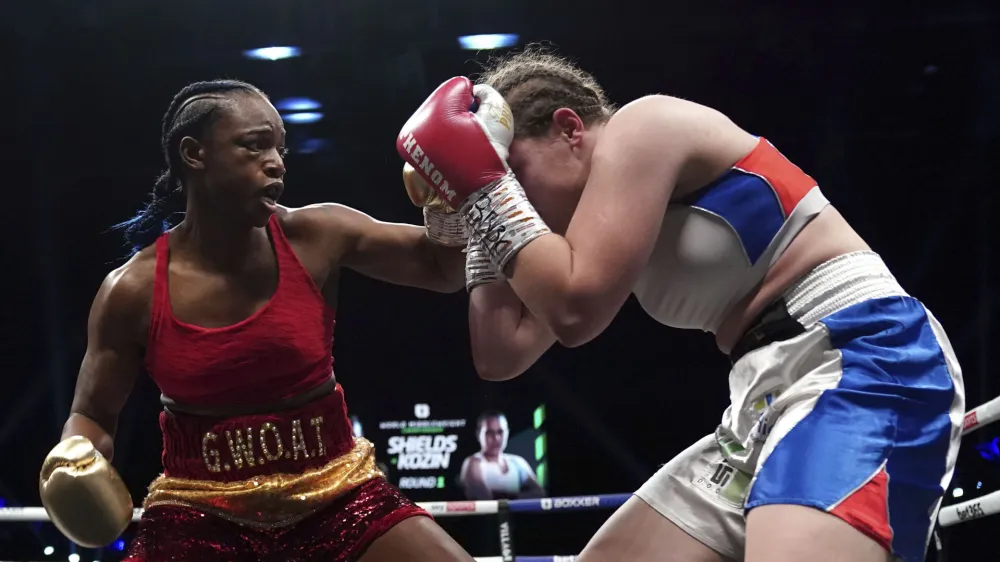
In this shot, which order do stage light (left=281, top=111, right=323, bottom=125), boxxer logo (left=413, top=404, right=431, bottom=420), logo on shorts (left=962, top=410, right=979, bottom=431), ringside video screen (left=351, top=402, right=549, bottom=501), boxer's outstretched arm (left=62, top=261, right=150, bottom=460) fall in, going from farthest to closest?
stage light (left=281, top=111, right=323, bottom=125) < boxxer logo (left=413, top=404, right=431, bottom=420) < ringside video screen (left=351, top=402, right=549, bottom=501) < logo on shorts (left=962, top=410, right=979, bottom=431) < boxer's outstretched arm (left=62, top=261, right=150, bottom=460)

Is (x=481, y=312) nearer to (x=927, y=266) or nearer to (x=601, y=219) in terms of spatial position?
(x=601, y=219)

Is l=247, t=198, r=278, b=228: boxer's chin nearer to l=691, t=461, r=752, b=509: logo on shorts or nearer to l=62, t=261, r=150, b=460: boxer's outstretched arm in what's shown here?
l=62, t=261, r=150, b=460: boxer's outstretched arm

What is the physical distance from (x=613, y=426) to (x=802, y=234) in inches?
232

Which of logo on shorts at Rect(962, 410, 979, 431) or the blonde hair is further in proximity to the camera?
logo on shorts at Rect(962, 410, 979, 431)

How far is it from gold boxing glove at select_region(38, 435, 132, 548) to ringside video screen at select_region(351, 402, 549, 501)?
4894mm

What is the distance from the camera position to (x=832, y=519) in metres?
1.11

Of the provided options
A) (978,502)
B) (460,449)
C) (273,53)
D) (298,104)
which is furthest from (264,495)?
(298,104)

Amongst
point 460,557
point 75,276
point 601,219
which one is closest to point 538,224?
point 601,219

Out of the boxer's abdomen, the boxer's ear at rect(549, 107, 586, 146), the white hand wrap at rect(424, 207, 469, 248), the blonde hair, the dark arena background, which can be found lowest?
the dark arena background

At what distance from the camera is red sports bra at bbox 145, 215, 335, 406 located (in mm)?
1746

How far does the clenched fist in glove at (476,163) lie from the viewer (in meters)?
1.30

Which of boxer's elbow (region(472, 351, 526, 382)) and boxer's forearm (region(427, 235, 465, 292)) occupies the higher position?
boxer's forearm (region(427, 235, 465, 292))

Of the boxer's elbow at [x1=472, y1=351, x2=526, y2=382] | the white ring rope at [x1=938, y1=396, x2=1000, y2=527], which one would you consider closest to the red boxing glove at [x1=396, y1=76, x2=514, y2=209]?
the boxer's elbow at [x1=472, y1=351, x2=526, y2=382]

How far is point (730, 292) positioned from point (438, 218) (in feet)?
2.16
